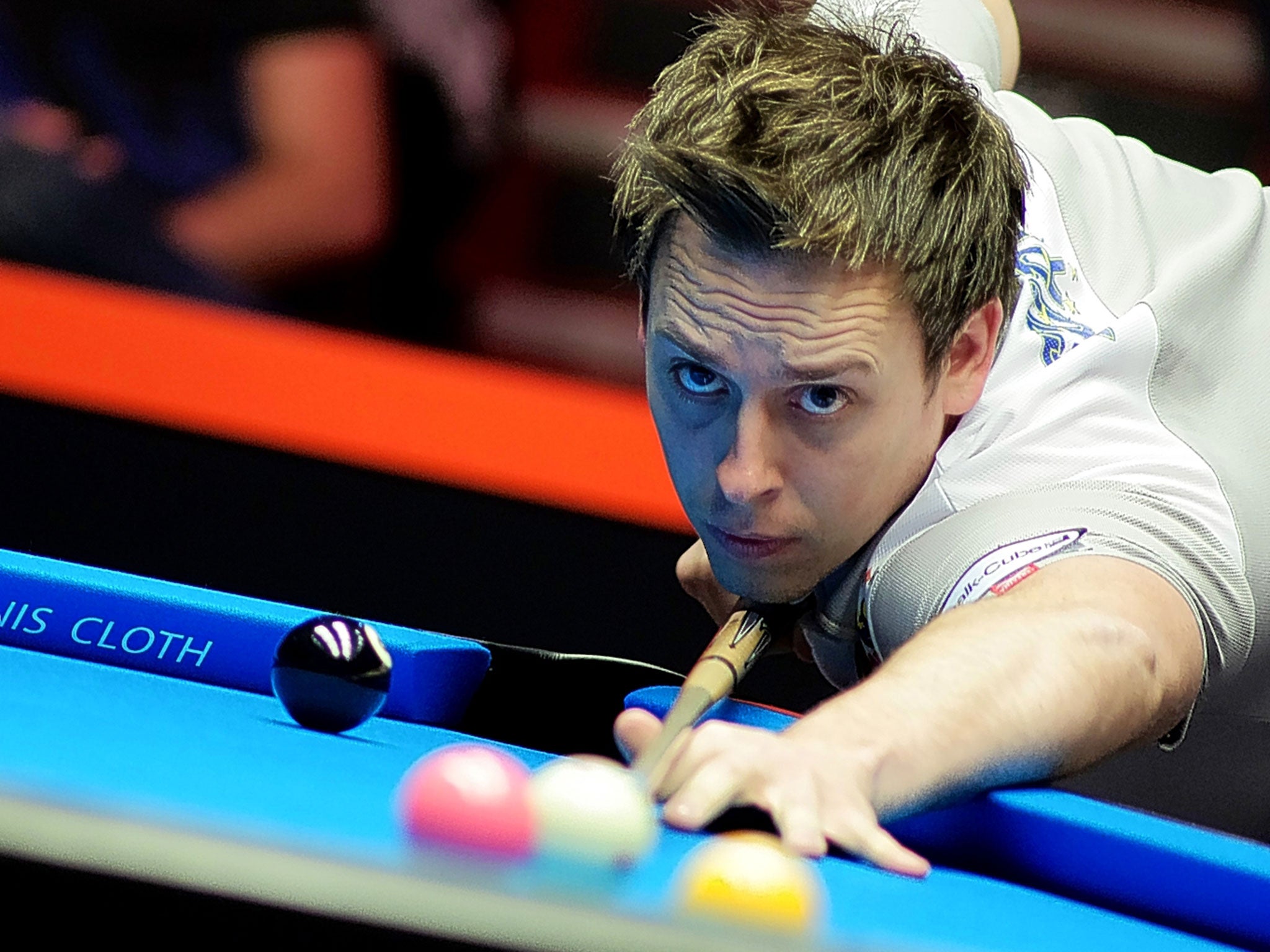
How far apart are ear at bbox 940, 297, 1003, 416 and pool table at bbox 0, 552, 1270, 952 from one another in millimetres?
591

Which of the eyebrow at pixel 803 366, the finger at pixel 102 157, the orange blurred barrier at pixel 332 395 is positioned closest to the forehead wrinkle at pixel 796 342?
the eyebrow at pixel 803 366

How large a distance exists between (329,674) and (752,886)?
0.77 m

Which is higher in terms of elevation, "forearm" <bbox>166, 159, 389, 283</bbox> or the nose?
the nose

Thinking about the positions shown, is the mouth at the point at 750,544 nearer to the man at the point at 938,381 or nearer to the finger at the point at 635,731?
the man at the point at 938,381

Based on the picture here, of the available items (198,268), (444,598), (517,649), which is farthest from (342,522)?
(517,649)

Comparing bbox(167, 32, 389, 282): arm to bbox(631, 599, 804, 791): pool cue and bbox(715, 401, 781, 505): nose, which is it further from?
bbox(715, 401, 781, 505): nose

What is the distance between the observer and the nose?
1947mm

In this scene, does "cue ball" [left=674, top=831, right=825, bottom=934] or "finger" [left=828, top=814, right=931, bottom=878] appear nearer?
"cue ball" [left=674, top=831, right=825, bottom=934]

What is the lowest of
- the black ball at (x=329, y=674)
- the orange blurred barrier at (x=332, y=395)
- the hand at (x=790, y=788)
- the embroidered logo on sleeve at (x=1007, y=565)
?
the orange blurred barrier at (x=332, y=395)

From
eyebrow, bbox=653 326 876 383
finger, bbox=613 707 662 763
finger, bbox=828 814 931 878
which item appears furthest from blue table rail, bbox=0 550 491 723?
finger, bbox=828 814 931 878

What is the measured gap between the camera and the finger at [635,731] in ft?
5.33

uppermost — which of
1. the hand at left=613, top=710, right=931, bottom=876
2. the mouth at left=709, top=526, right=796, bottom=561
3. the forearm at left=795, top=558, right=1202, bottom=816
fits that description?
the hand at left=613, top=710, right=931, bottom=876

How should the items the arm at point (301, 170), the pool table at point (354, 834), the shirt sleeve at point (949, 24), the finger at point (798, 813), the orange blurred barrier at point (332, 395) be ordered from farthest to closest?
the arm at point (301, 170), the orange blurred barrier at point (332, 395), the shirt sleeve at point (949, 24), the finger at point (798, 813), the pool table at point (354, 834)

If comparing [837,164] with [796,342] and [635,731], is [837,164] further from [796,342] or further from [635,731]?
[635,731]
